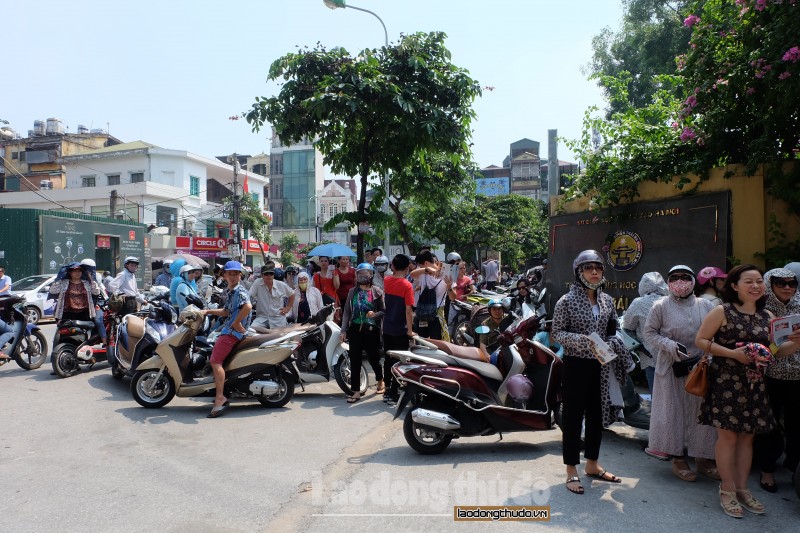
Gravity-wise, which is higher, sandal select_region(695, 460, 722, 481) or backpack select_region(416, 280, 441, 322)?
backpack select_region(416, 280, 441, 322)

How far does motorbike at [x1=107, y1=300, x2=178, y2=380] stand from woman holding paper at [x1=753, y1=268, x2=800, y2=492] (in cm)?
652

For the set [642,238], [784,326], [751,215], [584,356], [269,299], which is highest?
[751,215]

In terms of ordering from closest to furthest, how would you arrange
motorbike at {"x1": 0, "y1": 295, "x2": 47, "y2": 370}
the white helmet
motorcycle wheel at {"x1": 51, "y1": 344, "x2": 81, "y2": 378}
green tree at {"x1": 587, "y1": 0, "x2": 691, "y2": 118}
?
motorcycle wheel at {"x1": 51, "y1": 344, "x2": 81, "y2": 378}, motorbike at {"x1": 0, "y1": 295, "x2": 47, "y2": 370}, the white helmet, green tree at {"x1": 587, "y1": 0, "x2": 691, "y2": 118}

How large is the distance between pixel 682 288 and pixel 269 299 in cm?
530

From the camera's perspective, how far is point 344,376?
7590 mm

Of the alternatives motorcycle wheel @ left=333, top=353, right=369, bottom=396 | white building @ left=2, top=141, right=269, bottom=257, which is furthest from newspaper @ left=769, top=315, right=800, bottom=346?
white building @ left=2, top=141, right=269, bottom=257

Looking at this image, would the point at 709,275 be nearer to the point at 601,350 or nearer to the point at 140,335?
the point at 601,350

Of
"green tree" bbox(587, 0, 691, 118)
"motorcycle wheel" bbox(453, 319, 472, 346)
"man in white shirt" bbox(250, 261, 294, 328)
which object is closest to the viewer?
"man in white shirt" bbox(250, 261, 294, 328)

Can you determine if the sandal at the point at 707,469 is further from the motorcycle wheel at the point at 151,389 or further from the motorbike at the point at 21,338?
the motorbike at the point at 21,338

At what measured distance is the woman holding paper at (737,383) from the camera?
3859mm

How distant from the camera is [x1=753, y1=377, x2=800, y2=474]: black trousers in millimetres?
4301

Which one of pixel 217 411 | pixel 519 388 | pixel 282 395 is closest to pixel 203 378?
pixel 217 411


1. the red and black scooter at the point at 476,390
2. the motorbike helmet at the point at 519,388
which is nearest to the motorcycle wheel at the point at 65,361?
the red and black scooter at the point at 476,390

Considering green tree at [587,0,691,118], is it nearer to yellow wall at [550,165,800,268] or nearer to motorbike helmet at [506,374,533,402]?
yellow wall at [550,165,800,268]
